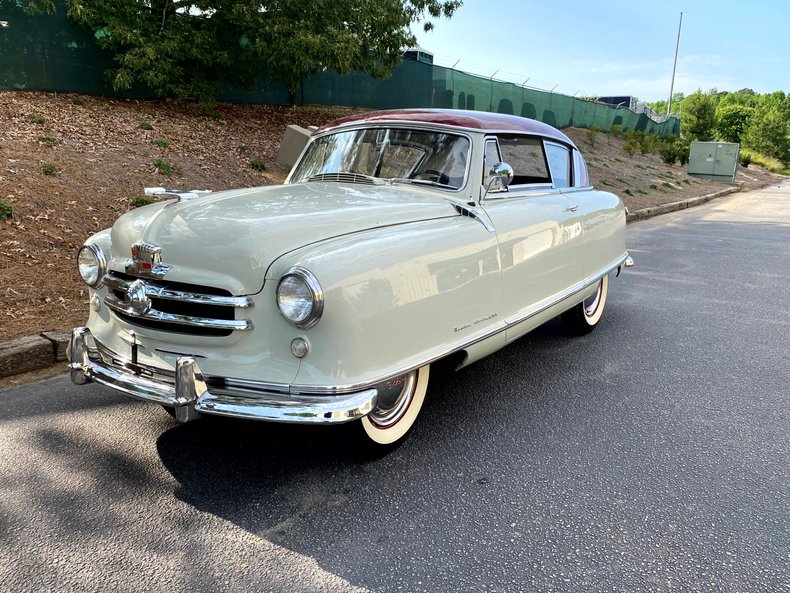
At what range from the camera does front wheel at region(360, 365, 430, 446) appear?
114 inches

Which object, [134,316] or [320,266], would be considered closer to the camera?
[320,266]

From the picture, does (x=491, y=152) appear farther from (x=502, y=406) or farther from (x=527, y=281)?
(x=502, y=406)

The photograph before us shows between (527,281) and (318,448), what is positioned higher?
(527,281)

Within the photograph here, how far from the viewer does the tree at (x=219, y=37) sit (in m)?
10.7

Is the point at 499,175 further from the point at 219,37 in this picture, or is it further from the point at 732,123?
the point at 732,123

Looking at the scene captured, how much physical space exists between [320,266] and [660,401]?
2494 millimetres

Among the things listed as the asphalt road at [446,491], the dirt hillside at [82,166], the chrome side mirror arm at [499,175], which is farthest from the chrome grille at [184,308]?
the dirt hillside at [82,166]

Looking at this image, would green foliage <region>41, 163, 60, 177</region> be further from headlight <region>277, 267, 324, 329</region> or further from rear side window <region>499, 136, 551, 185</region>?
headlight <region>277, 267, 324, 329</region>

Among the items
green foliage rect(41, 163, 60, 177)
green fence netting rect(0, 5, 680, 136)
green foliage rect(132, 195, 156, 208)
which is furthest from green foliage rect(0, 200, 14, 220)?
green fence netting rect(0, 5, 680, 136)

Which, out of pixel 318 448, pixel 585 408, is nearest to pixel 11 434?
pixel 318 448

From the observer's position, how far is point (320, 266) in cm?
241

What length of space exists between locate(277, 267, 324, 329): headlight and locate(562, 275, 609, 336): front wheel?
2.97 meters

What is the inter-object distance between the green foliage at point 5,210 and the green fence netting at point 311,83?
5192 millimetres

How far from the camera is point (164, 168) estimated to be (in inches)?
333
